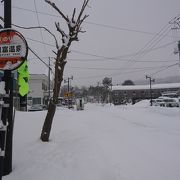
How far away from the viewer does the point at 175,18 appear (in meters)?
32.3

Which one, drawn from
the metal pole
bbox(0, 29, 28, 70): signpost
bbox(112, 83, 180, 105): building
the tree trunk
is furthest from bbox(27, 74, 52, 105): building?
bbox(0, 29, 28, 70): signpost

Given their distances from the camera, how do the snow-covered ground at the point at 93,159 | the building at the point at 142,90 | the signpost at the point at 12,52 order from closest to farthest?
the signpost at the point at 12,52
the snow-covered ground at the point at 93,159
the building at the point at 142,90

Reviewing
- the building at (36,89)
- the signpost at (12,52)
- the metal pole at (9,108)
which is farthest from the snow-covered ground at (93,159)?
the building at (36,89)

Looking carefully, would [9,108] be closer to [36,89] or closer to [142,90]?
[36,89]

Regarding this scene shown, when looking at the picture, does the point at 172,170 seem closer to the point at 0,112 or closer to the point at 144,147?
the point at 144,147

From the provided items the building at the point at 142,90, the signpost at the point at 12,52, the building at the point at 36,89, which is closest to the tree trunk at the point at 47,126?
the signpost at the point at 12,52

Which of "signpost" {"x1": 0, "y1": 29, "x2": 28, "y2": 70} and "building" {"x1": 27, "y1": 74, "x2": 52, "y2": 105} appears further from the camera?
"building" {"x1": 27, "y1": 74, "x2": 52, "y2": 105}

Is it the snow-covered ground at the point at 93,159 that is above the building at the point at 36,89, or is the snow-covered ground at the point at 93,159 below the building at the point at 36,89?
below

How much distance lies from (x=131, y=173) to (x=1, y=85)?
116 inches

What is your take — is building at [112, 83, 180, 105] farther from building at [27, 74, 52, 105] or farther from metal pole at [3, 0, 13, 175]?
metal pole at [3, 0, 13, 175]

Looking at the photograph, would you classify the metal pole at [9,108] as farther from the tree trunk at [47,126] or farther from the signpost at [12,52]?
the tree trunk at [47,126]

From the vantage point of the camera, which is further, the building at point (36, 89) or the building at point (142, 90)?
the building at point (142, 90)

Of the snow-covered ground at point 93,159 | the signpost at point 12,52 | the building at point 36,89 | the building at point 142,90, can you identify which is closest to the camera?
the signpost at point 12,52

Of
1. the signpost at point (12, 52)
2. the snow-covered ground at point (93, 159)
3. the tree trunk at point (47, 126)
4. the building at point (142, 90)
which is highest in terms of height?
the building at point (142, 90)
